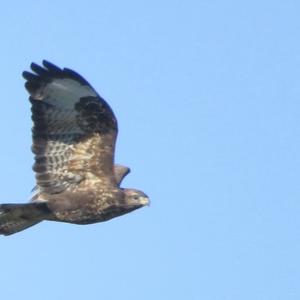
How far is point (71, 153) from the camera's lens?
1769 centimetres

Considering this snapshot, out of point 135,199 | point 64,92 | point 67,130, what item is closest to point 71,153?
point 67,130

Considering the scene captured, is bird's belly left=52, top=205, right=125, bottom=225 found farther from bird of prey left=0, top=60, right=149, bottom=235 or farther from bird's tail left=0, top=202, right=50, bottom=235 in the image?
bird's tail left=0, top=202, right=50, bottom=235

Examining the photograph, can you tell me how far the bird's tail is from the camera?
1706 centimetres

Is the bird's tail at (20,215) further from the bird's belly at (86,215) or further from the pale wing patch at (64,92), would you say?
the pale wing patch at (64,92)

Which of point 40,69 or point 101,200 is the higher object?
point 40,69

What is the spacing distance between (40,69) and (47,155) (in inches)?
39.5

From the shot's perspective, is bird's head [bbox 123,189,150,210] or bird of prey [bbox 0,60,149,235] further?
bird's head [bbox 123,189,150,210]

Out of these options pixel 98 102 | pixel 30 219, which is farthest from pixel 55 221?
pixel 98 102

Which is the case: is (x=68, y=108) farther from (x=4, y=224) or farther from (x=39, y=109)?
(x=4, y=224)

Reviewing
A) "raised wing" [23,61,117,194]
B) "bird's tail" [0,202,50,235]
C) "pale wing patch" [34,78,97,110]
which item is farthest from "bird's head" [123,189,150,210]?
"pale wing patch" [34,78,97,110]

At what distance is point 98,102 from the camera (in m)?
17.5

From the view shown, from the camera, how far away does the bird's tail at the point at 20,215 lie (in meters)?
17.1

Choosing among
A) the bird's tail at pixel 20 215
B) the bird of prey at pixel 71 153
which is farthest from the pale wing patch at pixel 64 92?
the bird's tail at pixel 20 215

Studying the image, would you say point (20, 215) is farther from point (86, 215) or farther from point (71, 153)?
point (71, 153)
